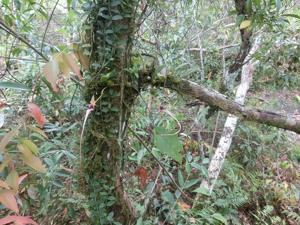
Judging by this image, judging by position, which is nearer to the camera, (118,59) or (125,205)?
(118,59)

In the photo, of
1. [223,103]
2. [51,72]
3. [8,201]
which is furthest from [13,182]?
[223,103]

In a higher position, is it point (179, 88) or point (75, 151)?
point (179, 88)

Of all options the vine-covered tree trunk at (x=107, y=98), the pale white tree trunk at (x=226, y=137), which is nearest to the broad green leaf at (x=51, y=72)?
the vine-covered tree trunk at (x=107, y=98)

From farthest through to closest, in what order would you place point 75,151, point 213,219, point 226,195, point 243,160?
point 243,160
point 226,195
point 213,219
point 75,151

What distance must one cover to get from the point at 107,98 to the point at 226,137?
1.60 metres

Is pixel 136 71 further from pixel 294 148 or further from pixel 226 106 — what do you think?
pixel 294 148

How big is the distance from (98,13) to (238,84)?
7.33 ft

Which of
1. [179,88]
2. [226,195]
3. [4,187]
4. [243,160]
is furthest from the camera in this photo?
[243,160]

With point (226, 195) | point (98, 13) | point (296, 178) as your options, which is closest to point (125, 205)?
point (98, 13)

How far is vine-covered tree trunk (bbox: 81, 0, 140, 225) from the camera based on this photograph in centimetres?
106

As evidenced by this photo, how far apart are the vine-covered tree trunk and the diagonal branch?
0.13m

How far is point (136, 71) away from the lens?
109 cm

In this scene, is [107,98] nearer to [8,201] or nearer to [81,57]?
[81,57]

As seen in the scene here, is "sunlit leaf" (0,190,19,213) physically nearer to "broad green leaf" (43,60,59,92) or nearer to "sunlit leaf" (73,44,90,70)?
"broad green leaf" (43,60,59,92)
